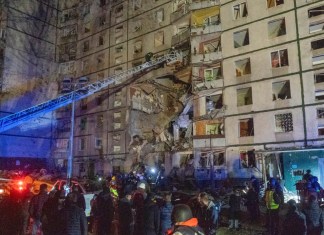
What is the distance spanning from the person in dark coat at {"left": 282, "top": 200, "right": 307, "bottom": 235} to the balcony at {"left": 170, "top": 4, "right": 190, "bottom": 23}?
3040cm

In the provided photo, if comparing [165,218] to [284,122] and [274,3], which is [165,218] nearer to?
[284,122]

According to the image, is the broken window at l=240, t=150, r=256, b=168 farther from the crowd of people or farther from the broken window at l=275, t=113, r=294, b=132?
the crowd of people

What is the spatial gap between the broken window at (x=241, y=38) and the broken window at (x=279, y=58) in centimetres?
324

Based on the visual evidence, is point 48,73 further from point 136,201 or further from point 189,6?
point 136,201

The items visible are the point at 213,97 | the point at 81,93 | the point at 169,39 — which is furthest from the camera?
the point at 169,39

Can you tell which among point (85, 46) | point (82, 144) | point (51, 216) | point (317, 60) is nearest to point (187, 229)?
point (51, 216)

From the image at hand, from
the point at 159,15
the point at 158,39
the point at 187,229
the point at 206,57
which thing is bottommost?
the point at 187,229

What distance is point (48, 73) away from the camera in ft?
155

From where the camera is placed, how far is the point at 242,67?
31.5 metres

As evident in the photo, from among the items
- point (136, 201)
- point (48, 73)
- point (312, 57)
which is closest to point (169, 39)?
point (312, 57)

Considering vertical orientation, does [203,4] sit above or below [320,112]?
above

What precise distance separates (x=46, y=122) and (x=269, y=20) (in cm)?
3292

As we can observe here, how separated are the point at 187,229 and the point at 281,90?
27821mm

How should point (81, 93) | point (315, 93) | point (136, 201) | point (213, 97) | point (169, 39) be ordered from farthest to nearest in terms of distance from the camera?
point (169, 39)
point (213, 97)
point (81, 93)
point (315, 93)
point (136, 201)
